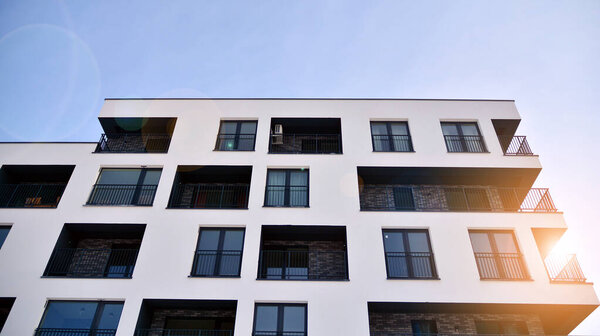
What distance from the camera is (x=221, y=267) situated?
43.1 ft

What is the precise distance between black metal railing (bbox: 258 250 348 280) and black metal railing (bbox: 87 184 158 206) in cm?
508

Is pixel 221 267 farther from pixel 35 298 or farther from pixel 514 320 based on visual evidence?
pixel 514 320

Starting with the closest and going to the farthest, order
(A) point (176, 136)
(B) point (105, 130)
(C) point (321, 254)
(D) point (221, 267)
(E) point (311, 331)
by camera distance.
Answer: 1. (E) point (311, 331)
2. (D) point (221, 267)
3. (C) point (321, 254)
4. (A) point (176, 136)
5. (B) point (105, 130)

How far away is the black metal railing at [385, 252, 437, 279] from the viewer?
12797mm

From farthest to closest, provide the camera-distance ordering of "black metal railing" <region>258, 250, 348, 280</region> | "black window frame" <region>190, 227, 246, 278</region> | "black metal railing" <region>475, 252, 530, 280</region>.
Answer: "black metal railing" <region>258, 250, 348, 280</region> < "black metal railing" <region>475, 252, 530, 280</region> < "black window frame" <region>190, 227, 246, 278</region>

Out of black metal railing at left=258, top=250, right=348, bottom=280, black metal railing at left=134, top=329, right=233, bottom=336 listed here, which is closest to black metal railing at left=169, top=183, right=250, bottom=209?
black metal railing at left=258, top=250, right=348, bottom=280

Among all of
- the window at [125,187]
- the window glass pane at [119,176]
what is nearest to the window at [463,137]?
the window at [125,187]

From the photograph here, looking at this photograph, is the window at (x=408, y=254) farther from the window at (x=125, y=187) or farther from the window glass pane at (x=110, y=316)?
the window at (x=125, y=187)

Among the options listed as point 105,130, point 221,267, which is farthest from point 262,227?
point 105,130

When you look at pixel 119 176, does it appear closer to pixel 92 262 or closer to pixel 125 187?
pixel 125 187

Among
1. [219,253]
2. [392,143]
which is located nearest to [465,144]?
[392,143]

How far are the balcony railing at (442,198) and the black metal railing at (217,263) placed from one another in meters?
5.19

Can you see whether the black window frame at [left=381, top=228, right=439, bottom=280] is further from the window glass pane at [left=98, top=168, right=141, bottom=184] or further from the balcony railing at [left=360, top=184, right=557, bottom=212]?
the window glass pane at [left=98, top=168, right=141, bottom=184]

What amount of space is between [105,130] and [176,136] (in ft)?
13.0
